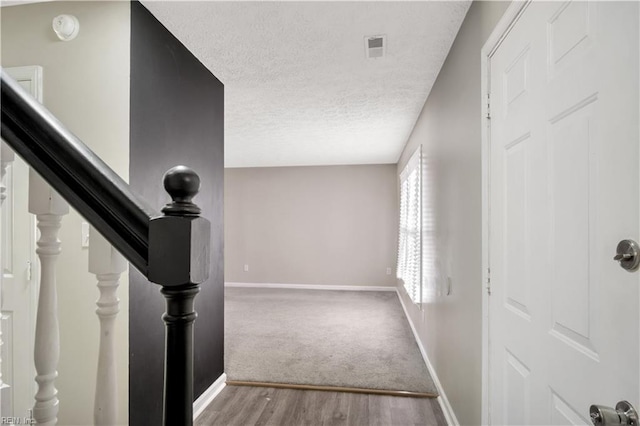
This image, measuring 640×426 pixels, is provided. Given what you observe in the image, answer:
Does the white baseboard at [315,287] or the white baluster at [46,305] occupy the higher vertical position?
the white baluster at [46,305]

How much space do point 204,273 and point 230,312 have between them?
4623mm

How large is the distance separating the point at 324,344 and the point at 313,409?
1.22 meters

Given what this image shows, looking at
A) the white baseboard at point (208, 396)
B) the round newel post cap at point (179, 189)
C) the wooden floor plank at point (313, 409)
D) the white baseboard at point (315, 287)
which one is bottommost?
the white baseboard at point (315, 287)

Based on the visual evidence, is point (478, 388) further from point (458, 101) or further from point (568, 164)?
point (458, 101)

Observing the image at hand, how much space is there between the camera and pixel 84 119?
5.42 ft

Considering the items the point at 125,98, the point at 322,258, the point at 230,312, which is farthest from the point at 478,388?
the point at 322,258

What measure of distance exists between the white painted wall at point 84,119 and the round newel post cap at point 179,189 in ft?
4.23

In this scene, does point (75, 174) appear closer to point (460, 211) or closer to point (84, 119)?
point (84, 119)

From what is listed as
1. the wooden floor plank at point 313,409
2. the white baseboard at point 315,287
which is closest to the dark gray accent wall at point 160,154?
the wooden floor plank at point 313,409

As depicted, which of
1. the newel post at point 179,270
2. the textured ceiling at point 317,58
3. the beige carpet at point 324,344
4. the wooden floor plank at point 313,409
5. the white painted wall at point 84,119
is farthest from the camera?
the beige carpet at point 324,344

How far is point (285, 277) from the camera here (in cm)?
673

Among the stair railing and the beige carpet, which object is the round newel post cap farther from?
the beige carpet

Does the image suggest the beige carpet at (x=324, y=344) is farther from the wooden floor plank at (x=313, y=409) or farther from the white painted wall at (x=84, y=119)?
the white painted wall at (x=84, y=119)

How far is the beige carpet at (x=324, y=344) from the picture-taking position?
2771mm
